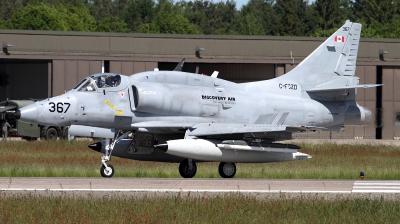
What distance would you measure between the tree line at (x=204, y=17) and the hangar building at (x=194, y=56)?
4425cm

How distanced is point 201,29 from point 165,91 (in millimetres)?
95186

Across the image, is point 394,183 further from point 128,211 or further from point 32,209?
point 32,209

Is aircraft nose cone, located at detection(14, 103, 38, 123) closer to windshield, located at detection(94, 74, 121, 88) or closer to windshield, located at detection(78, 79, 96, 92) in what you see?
windshield, located at detection(78, 79, 96, 92)

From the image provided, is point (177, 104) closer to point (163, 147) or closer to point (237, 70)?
point (163, 147)

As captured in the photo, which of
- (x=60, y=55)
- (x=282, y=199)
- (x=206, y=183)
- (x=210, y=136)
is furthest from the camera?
(x=60, y=55)

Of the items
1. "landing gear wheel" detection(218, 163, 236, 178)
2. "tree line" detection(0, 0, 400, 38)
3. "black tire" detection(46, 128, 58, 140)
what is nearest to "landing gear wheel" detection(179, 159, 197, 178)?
"landing gear wheel" detection(218, 163, 236, 178)

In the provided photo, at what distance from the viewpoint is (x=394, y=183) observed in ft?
57.2

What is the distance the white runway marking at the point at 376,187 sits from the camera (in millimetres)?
15600

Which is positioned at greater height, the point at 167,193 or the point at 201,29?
the point at 201,29

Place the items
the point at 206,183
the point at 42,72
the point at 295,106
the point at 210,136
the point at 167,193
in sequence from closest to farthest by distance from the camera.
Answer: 1. the point at 167,193
2. the point at 206,183
3. the point at 210,136
4. the point at 295,106
5. the point at 42,72

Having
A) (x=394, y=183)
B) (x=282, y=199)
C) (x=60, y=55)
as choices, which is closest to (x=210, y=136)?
(x=394, y=183)

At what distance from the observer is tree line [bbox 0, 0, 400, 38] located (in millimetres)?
89938

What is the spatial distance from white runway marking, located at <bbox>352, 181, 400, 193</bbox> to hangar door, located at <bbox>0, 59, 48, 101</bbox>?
35.0 metres

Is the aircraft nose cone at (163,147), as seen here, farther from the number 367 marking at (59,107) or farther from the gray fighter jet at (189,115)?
the number 367 marking at (59,107)
